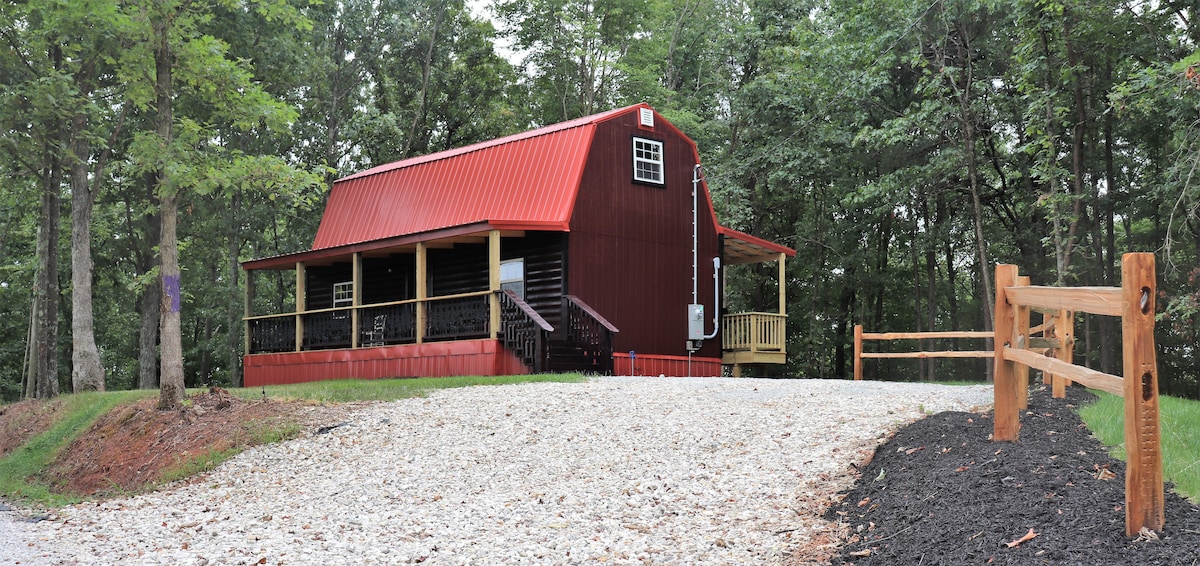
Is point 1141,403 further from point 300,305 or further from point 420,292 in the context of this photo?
point 300,305

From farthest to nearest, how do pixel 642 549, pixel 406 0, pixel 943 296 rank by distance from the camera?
pixel 943 296
pixel 406 0
pixel 642 549

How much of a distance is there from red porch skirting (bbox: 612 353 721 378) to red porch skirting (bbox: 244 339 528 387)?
205 centimetres

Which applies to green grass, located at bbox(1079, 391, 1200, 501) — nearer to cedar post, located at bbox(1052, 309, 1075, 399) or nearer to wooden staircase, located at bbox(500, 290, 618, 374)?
cedar post, located at bbox(1052, 309, 1075, 399)

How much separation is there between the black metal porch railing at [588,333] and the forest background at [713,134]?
4602 mm

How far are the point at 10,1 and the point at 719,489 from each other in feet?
51.2

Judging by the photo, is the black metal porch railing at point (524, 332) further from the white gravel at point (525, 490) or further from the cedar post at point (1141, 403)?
the cedar post at point (1141, 403)

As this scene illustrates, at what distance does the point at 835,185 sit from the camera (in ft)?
95.0

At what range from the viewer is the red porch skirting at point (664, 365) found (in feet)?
58.3

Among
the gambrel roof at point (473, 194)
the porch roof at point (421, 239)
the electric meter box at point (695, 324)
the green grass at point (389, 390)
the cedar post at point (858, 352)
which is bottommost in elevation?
the green grass at point (389, 390)

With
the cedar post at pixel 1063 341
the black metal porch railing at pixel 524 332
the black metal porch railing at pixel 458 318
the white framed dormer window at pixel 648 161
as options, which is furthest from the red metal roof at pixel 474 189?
the cedar post at pixel 1063 341

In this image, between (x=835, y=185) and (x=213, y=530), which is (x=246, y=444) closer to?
(x=213, y=530)

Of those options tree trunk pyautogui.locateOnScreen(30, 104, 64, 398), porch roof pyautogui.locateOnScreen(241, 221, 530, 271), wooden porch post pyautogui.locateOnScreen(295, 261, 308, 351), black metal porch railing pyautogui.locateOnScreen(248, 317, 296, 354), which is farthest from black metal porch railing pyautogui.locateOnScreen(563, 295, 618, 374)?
tree trunk pyautogui.locateOnScreen(30, 104, 64, 398)

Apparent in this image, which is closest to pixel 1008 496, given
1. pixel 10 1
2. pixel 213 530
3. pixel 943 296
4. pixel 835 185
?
pixel 213 530

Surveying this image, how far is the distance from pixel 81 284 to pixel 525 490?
12851 mm
